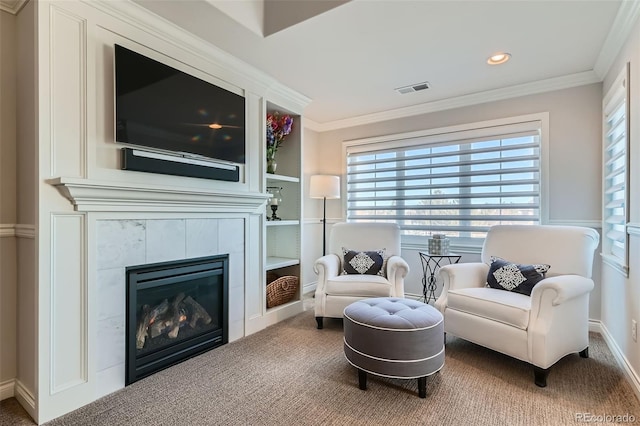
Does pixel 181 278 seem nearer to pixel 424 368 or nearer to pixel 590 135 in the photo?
pixel 424 368

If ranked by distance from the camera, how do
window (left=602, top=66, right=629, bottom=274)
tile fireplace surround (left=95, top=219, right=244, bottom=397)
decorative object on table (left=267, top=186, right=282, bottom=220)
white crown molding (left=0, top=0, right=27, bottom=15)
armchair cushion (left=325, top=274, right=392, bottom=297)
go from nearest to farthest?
white crown molding (left=0, top=0, right=27, bottom=15) → tile fireplace surround (left=95, top=219, right=244, bottom=397) → window (left=602, top=66, right=629, bottom=274) → armchair cushion (left=325, top=274, right=392, bottom=297) → decorative object on table (left=267, top=186, right=282, bottom=220)

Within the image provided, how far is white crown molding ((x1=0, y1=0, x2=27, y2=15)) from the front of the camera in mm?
1882

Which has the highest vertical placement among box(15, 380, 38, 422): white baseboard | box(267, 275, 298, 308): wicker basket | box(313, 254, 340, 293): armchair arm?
box(313, 254, 340, 293): armchair arm

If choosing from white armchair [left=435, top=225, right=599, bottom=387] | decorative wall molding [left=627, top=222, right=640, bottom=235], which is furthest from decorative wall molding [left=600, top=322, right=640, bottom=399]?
decorative wall molding [left=627, top=222, right=640, bottom=235]

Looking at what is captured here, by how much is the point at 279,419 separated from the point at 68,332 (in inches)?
50.5

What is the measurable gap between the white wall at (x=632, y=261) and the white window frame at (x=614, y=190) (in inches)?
3.0

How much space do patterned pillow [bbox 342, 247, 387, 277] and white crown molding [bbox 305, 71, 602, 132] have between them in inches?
72.3

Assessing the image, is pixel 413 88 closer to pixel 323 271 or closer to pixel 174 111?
pixel 323 271

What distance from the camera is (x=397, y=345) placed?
76.8 inches

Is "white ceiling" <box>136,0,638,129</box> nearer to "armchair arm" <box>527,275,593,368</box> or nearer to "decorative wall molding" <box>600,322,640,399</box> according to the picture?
"armchair arm" <box>527,275,593,368</box>

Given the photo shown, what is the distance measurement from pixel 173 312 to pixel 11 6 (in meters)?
2.15

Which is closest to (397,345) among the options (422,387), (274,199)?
(422,387)

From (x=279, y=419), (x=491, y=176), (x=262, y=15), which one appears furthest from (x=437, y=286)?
(x=262, y=15)

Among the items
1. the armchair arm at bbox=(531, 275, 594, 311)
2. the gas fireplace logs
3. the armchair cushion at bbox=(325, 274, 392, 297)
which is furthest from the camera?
the armchair cushion at bbox=(325, 274, 392, 297)
